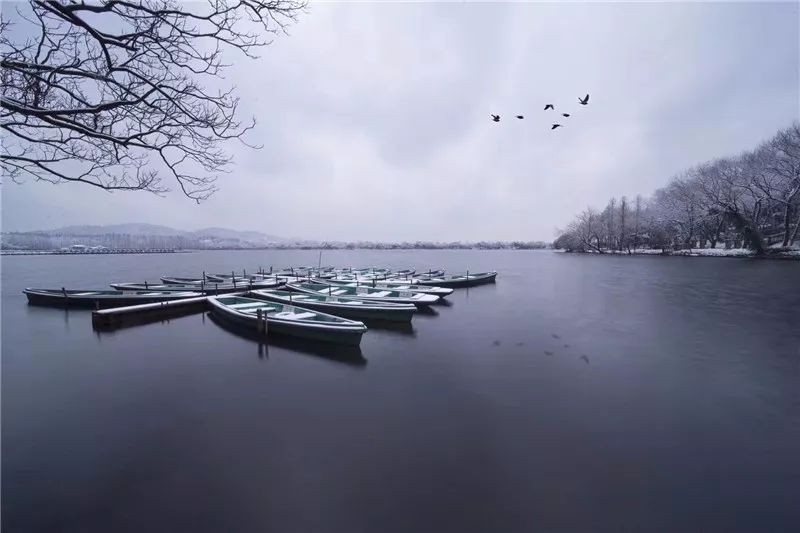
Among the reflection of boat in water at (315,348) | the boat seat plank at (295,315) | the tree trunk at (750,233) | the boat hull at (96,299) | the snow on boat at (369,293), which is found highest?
the tree trunk at (750,233)

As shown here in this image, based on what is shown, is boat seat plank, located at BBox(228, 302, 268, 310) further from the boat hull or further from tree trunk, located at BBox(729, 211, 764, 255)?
tree trunk, located at BBox(729, 211, 764, 255)

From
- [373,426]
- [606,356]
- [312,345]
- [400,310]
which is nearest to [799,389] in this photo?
[606,356]

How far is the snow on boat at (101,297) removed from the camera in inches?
804

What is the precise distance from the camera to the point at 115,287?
26125 mm

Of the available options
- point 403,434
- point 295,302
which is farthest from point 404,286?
point 403,434

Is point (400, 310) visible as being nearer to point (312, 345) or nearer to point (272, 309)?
point (312, 345)

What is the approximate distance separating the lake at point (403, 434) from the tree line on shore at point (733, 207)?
187 ft

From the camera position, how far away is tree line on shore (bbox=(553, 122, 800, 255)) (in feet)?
165

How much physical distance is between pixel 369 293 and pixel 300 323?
30.9 ft

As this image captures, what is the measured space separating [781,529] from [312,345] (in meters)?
12.7

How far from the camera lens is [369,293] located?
874 inches

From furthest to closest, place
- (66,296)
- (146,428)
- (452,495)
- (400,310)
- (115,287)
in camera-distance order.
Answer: (115,287) < (66,296) < (400,310) < (146,428) < (452,495)

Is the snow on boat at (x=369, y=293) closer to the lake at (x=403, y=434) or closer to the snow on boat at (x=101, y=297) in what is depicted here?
the lake at (x=403, y=434)

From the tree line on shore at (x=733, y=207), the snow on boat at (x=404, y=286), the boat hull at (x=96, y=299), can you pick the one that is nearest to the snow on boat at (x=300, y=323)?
the boat hull at (x=96, y=299)
